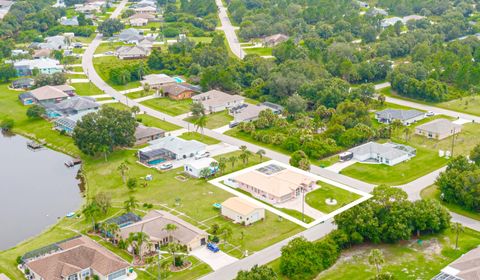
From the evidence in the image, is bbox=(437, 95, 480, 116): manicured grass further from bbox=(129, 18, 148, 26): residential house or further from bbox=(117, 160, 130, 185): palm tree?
bbox=(129, 18, 148, 26): residential house

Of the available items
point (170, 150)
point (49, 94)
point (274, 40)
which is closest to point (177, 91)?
point (49, 94)

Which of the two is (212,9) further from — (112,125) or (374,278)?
(374,278)

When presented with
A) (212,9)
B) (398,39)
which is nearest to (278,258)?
(398,39)

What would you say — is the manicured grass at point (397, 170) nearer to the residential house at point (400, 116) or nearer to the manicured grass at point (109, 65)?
the residential house at point (400, 116)

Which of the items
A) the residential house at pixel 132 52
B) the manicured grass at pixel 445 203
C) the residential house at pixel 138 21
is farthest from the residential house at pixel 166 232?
the residential house at pixel 138 21

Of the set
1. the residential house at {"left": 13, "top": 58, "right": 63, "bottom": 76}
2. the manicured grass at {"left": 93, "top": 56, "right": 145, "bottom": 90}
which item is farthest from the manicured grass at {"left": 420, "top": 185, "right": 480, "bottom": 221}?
the residential house at {"left": 13, "top": 58, "right": 63, "bottom": 76}

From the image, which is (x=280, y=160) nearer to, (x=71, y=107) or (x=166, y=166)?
(x=166, y=166)
